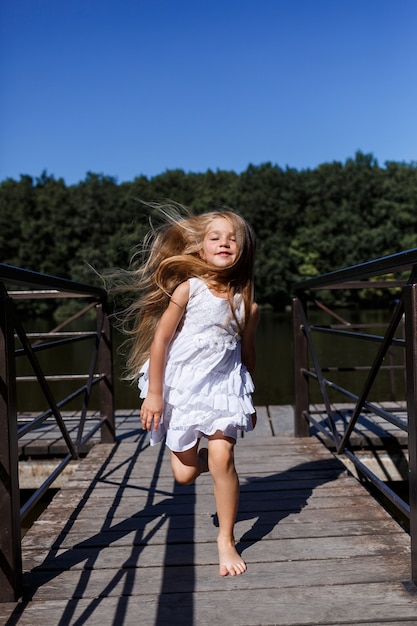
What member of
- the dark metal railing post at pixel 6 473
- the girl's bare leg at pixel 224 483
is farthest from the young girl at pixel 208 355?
the dark metal railing post at pixel 6 473

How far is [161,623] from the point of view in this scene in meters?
1.60

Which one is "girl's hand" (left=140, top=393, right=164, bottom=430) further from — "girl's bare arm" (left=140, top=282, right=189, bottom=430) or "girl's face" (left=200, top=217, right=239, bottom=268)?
"girl's face" (left=200, top=217, right=239, bottom=268)

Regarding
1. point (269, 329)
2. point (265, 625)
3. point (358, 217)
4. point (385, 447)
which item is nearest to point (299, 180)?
point (358, 217)

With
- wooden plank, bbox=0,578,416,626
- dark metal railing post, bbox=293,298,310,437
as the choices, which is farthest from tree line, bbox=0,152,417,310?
wooden plank, bbox=0,578,416,626

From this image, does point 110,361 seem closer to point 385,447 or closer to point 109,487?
point 109,487

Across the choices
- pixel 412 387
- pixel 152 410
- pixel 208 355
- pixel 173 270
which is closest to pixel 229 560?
pixel 152 410

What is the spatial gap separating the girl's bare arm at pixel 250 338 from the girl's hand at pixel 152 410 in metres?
0.37

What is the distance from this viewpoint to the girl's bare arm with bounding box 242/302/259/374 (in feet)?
6.93

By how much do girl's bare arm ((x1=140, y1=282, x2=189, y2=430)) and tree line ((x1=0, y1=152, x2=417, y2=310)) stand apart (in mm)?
30312

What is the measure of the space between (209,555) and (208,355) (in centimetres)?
70

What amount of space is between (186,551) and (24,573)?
549 millimetres

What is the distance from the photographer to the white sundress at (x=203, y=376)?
6.55ft

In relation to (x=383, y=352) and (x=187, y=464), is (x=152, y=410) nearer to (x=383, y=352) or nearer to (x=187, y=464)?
(x=187, y=464)

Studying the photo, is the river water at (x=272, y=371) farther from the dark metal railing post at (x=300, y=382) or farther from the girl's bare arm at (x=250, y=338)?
the girl's bare arm at (x=250, y=338)
